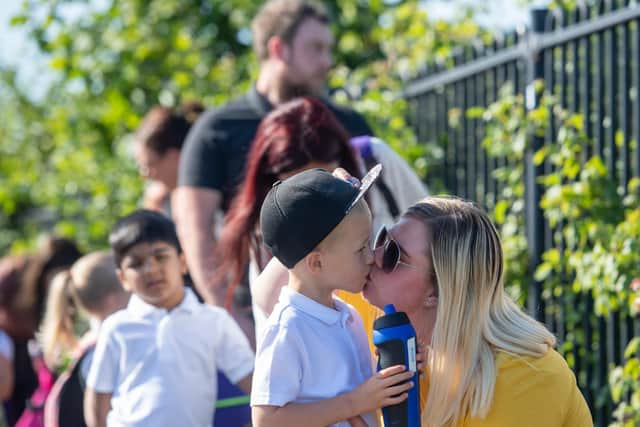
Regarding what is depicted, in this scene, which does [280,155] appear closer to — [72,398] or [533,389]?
[533,389]

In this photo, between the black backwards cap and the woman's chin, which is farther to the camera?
the woman's chin

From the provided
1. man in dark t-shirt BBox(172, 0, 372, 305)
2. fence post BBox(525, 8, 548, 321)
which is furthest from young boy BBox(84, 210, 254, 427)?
fence post BBox(525, 8, 548, 321)

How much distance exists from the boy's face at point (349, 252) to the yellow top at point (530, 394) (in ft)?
1.34

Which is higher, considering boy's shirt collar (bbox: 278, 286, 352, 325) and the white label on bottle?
boy's shirt collar (bbox: 278, 286, 352, 325)

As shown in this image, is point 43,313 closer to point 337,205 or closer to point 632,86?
point 632,86

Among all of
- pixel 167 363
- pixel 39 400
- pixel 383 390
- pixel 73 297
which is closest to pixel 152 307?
pixel 167 363

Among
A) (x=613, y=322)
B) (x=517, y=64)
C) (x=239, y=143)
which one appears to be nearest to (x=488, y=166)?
(x=517, y=64)

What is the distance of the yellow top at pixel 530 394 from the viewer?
2545 mm

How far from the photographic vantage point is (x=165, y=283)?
3699 millimetres

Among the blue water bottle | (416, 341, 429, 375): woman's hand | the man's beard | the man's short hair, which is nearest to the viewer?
the blue water bottle

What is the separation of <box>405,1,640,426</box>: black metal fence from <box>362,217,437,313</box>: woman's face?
1862 mm

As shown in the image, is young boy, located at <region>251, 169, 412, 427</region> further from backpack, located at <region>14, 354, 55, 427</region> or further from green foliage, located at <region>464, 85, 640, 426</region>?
backpack, located at <region>14, 354, 55, 427</region>

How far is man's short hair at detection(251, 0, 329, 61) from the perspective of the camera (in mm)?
4664

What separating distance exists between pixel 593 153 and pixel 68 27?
5112mm
